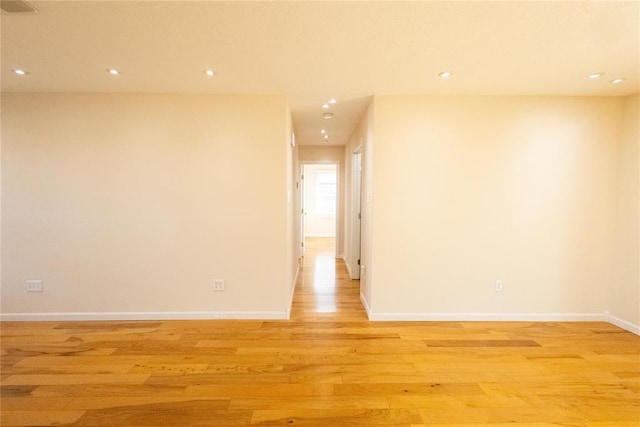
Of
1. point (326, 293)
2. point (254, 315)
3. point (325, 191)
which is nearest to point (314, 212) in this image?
point (325, 191)

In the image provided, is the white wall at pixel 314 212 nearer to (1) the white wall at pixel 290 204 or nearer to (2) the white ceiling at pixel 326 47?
(1) the white wall at pixel 290 204

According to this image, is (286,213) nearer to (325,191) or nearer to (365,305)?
(365,305)

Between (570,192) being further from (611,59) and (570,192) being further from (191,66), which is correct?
(191,66)

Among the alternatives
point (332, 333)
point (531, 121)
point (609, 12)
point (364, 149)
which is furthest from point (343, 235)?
point (609, 12)

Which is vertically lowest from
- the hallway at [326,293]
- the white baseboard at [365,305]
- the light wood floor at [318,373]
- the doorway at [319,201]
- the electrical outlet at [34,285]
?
the hallway at [326,293]

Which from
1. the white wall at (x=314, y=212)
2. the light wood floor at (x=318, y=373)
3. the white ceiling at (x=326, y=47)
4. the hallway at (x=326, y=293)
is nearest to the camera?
the white ceiling at (x=326, y=47)

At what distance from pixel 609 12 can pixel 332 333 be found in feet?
10.2

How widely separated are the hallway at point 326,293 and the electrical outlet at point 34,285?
276cm

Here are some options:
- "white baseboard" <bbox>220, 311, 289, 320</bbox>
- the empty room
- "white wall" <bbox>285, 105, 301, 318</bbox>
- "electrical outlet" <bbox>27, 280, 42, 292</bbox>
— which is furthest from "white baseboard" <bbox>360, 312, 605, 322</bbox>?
"electrical outlet" <bbox>27, 280, 42, 292</bbox>

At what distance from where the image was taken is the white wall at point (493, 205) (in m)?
3.11

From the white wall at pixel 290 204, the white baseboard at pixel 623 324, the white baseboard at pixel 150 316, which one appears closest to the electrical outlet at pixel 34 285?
the white baseboard at pixel 150 316

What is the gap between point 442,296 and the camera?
10.6 feet

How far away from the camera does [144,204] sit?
10.3 feet

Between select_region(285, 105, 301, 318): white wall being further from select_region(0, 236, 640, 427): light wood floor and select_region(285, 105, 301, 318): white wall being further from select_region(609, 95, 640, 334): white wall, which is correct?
select_region(609, 95, 640, 334): white wall
